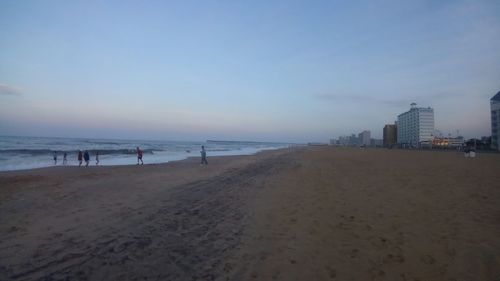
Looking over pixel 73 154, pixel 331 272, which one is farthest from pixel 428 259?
pixel 73 154

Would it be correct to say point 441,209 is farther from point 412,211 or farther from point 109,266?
point 109,266

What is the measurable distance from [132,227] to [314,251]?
12.9 feet

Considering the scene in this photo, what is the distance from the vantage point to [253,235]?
6457mm

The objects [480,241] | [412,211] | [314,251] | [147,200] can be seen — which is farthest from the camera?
[147,200]

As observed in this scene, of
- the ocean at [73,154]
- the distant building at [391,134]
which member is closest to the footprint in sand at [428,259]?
the ocean at [73,154]

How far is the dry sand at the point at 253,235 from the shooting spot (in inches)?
183

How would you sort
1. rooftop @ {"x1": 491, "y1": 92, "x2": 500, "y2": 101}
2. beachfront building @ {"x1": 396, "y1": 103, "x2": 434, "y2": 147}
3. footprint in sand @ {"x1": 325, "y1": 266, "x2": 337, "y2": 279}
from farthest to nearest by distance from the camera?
beachfront building @ {"x1": 396, "y1": 103, "x2": 434, "y2": 147}, rooftop @ {"x1": 491, "y1": 92, "x2": 500, "y2": 101}, footprint in sand @ {"x1": 325, "y1": 266, "x2": 337, "y2": 279}

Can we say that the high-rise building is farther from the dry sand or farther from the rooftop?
the dry sand

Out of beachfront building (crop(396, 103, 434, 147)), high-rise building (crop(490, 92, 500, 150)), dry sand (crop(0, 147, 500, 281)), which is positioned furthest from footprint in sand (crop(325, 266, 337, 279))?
beachfront building (crop(396, 103, 434, 147))

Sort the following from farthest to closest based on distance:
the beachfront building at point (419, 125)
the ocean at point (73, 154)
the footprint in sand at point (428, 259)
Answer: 1. the beachfront building at point (419, 125)
2. the ocean at point (73, 154)
3. the footprint in sand at point (428, 259)

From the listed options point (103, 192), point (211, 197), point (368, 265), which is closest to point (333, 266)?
point (368, 265)

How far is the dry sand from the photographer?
4660mm

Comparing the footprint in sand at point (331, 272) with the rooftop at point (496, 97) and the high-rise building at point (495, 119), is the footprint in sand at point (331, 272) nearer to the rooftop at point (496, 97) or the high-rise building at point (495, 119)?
the high-rise building at point (495, 119)

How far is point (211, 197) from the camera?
10742 millimetres
